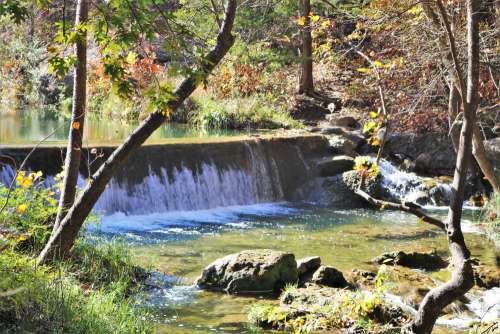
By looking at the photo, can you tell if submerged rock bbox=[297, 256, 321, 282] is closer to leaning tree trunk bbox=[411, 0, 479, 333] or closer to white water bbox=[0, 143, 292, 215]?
leaning tree trunk bbox=[411, 0, 479, 333]

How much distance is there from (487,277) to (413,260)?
3.67ft

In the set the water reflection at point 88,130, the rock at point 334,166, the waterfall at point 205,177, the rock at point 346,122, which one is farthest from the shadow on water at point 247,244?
the rock at point 346,122

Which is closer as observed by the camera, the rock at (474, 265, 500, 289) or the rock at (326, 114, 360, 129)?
the rock at (474, 265, 500, 289)

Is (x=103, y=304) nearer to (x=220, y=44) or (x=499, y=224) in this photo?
(x=220, y=44)

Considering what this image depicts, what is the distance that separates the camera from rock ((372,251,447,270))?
10.1 metres

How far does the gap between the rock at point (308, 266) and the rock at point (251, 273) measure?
0.70 ft

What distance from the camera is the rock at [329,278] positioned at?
28.4 ft

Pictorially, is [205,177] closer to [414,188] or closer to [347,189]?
[347,189]

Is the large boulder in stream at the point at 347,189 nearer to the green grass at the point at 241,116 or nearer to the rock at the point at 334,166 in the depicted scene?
the rock at the point at 334,166

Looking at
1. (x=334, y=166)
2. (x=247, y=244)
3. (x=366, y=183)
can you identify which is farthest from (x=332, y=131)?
(x=247, y=244)

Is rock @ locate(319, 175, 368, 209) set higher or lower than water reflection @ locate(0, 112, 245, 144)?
lower

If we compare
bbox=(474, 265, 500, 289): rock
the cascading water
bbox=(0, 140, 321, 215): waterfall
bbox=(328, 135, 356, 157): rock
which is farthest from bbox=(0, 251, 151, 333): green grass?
bbox=(328, 135, 356, 157): rock

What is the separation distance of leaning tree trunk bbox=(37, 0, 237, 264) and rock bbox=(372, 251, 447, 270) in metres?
4.73

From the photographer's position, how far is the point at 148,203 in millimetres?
13656
